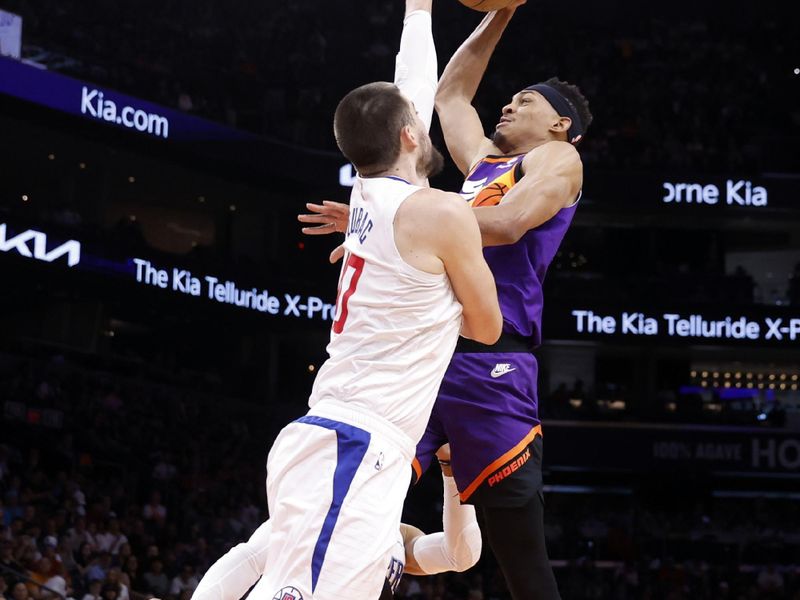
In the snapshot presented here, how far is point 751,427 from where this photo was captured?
2353 centimetres

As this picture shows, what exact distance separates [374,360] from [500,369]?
0.98 meters

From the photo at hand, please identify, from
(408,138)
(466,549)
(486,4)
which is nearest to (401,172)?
(408,138)

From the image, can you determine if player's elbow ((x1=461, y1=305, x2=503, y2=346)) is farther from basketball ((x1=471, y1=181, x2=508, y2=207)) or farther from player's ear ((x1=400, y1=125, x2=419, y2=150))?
basketball ((x1=471, y1=181, x2=508, y2=207))

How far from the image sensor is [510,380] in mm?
4555

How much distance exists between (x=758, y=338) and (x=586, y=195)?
14.5ft

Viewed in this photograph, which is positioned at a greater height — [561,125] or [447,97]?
[447,97]

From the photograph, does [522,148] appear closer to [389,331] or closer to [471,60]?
[471,60]

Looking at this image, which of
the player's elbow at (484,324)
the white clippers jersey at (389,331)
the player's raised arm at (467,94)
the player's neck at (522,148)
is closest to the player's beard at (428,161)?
the white clippers jersey at (389,331)

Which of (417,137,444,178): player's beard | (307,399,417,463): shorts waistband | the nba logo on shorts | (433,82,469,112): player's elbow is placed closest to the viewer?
the nba logo on shorts

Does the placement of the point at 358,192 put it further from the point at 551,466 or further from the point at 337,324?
the point at 551,466

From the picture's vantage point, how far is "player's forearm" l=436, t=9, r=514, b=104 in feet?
17.7

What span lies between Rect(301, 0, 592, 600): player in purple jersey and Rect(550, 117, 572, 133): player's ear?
0.09 m

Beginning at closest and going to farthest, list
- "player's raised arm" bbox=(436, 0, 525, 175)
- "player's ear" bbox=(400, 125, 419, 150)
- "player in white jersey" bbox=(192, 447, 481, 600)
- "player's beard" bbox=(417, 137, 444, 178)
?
"player's ear" bbox=(400, 125, 419, 150) < "player's beard" bbox=(417, 137, 444, 178) < "player in white jersey" bbox=(192, 447, 481, 600) < "player's raised arm" bbox=(436, 0, 525, 175)

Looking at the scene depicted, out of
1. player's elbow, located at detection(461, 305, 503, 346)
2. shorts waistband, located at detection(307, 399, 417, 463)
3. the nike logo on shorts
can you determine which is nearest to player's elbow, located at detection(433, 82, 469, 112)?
the nike logo on shorts
